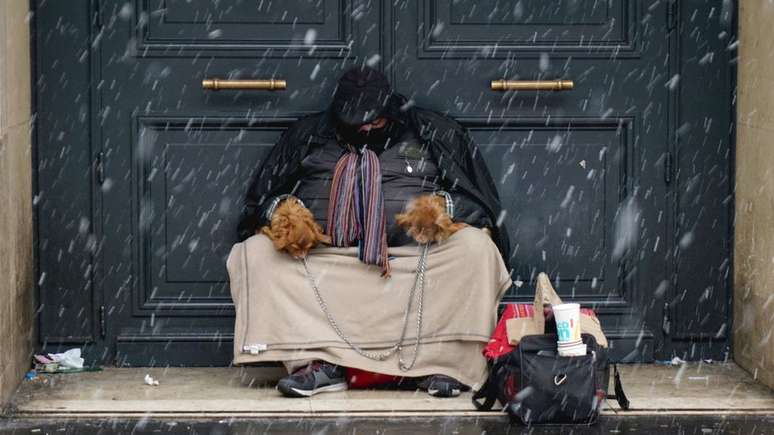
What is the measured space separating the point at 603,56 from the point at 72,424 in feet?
9.90

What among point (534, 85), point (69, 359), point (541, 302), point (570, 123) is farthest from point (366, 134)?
point (69, 359)

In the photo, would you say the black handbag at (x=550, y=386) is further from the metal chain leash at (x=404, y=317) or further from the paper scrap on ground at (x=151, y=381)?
the paper scrap on ground at (x=151, y=381)

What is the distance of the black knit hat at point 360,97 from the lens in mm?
6859

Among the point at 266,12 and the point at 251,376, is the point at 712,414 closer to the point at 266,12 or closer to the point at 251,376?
the point at 251,376

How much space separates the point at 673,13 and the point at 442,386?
2138 millimetres

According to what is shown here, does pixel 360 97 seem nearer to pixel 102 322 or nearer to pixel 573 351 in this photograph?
pixel 573 351

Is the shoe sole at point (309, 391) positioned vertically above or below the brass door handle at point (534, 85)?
below

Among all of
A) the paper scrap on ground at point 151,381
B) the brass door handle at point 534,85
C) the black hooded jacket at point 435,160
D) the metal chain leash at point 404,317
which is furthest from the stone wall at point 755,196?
the paper scrap on ground at point 151,381

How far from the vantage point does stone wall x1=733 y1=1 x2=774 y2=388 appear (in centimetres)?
691

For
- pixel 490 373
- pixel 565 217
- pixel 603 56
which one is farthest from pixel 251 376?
pixel 603 56

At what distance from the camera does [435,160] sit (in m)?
7.13

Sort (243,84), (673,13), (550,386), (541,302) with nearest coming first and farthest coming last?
(550,386)
(541,302)
(243,84)
(673,13)

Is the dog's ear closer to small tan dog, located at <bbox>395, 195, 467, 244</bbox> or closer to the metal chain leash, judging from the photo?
small tan dog, located at <bbox>395, 195, 467, 244</bbox>

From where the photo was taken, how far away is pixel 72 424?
6332 millimetres
